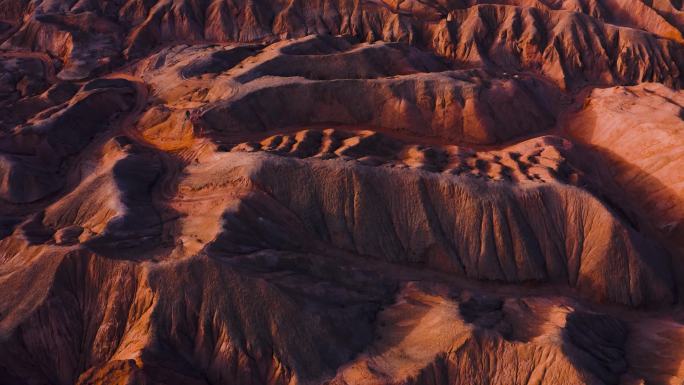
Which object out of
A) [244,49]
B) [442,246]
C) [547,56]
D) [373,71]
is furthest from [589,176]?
[244,49]

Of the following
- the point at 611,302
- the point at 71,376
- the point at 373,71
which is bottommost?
the point at 611,302

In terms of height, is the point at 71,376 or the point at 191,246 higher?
the point at 191,246

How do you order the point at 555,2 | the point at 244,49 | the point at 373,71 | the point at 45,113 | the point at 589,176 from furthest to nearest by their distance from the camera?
the point at 555,2 → the point at 244,49 → the point at 373,71 → the point at 45,113 → the point at 589,176

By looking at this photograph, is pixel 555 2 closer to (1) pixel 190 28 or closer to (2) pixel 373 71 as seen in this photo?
(2) pixel 373 71

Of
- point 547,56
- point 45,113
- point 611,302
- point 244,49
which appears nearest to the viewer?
point 611,302

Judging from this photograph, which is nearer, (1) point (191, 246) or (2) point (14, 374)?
(2) point (14, 374)

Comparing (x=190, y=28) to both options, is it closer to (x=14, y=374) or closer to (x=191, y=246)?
(x=191, y=246)
